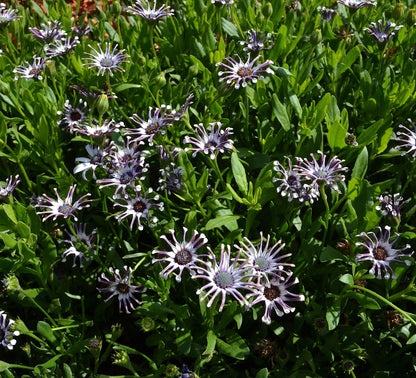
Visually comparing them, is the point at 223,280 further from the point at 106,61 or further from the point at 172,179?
Result: the point at 106,61

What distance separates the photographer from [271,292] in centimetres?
191

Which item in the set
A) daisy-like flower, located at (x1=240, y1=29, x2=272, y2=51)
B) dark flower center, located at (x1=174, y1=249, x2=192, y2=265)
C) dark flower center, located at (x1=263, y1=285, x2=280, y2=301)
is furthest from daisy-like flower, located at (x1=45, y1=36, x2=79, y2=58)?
dark flower center, located at (x1=263, y1=285, x2=280, y2=301)

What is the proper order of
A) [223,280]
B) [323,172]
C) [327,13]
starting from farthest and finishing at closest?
1. [327,13]
2. [323,172]
3. [223,280]

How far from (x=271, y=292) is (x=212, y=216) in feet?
1.78

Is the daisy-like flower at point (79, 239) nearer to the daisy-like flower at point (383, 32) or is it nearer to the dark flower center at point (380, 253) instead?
the dark flower center at point (380, 253)

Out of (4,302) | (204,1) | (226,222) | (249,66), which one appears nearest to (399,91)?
(249,66)

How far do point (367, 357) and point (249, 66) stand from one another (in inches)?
56.6

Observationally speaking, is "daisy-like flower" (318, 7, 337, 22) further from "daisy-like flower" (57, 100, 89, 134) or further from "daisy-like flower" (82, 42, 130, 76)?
"daisy-like flower" (57, 100, 89, 134)

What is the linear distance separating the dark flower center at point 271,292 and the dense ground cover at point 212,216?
10 millimetres

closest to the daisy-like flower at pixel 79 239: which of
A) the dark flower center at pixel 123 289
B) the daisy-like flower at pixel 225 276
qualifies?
the dark flower center at pixel 123 289

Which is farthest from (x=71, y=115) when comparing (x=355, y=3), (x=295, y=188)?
(x=355, y=3)

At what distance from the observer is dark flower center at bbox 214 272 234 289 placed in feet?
5.83

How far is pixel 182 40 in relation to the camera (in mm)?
2967

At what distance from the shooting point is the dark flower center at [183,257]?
194cm
